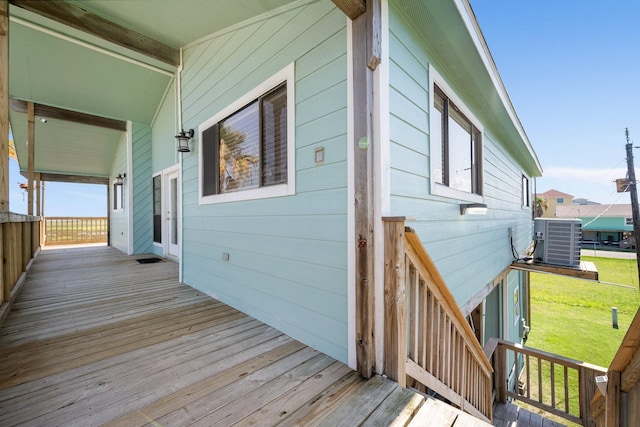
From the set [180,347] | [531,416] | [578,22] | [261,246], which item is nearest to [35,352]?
[180,347]

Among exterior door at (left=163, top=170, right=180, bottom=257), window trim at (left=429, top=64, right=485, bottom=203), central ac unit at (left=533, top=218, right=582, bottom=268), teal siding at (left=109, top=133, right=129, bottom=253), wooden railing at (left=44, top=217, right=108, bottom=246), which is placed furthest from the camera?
wooden railing at (left=44, top=217, right=108, bottom=246)

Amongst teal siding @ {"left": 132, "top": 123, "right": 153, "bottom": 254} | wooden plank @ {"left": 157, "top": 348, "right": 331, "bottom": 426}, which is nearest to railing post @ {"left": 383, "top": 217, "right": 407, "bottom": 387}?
wooden plank @ {"left": 157, "top": 348, "right": 331, "bottom": 426}

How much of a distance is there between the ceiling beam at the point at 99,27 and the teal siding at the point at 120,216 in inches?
171

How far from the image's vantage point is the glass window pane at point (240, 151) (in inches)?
108

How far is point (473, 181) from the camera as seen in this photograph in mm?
3543

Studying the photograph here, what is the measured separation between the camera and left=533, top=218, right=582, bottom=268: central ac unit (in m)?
4.37

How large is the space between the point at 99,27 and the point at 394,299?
4834 millimetres

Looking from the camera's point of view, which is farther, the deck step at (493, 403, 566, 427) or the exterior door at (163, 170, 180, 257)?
the exterior door at (163, 170, 180, 257)

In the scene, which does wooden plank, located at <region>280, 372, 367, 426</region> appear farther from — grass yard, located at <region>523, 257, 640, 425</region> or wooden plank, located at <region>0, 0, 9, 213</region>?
grass yard, located at <region>523, 257, 640, 425</region>

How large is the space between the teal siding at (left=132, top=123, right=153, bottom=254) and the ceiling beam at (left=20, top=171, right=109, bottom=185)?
14.7 ft

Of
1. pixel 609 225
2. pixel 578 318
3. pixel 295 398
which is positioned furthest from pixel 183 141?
pixel 609 225

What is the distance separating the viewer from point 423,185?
7.32 ft

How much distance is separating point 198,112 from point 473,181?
4017 millimetres

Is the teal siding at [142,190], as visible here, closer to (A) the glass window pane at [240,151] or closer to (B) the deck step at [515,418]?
(A) the glass window pane at [240,151]
